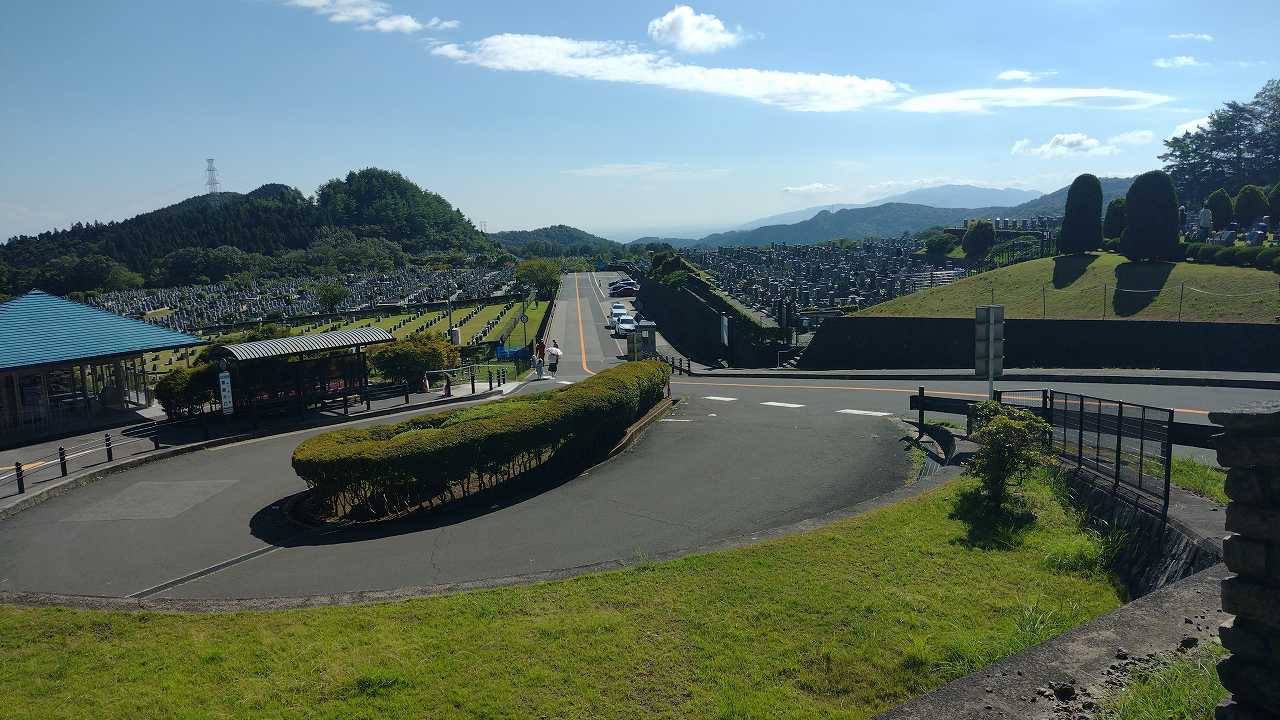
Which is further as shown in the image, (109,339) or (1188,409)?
(109,339)

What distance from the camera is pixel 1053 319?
25.9 metres

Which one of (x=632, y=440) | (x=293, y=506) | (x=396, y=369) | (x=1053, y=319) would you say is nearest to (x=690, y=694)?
(x=293, y=506)

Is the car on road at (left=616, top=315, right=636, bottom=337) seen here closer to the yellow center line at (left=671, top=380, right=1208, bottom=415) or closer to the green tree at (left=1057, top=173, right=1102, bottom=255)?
the yellow center line at (left=671, top=380, right=1208, bottom=415)

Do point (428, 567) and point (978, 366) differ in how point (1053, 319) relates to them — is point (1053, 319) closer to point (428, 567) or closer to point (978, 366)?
point (978, 366)

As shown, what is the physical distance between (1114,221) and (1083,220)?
6276 millimetres

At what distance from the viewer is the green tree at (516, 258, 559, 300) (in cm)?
7606

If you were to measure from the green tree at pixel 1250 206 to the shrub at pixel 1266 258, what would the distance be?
54.5ft

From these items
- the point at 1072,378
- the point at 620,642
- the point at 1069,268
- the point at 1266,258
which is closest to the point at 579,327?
the point at 1069,268

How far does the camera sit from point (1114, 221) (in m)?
39.7

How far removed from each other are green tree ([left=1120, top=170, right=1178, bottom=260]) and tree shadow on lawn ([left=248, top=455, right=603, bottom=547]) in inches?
1157

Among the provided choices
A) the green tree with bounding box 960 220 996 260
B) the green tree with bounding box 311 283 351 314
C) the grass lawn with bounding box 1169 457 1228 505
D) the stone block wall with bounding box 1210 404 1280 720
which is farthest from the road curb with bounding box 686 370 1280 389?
the green tree with bounding box 311 283 351 314

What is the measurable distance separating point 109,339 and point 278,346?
609 cm

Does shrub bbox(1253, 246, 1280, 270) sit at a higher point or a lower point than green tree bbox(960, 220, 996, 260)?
lower

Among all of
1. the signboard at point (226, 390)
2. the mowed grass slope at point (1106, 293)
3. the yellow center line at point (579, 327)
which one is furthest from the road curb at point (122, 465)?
the mowed grass slope at point (1106, 293)
